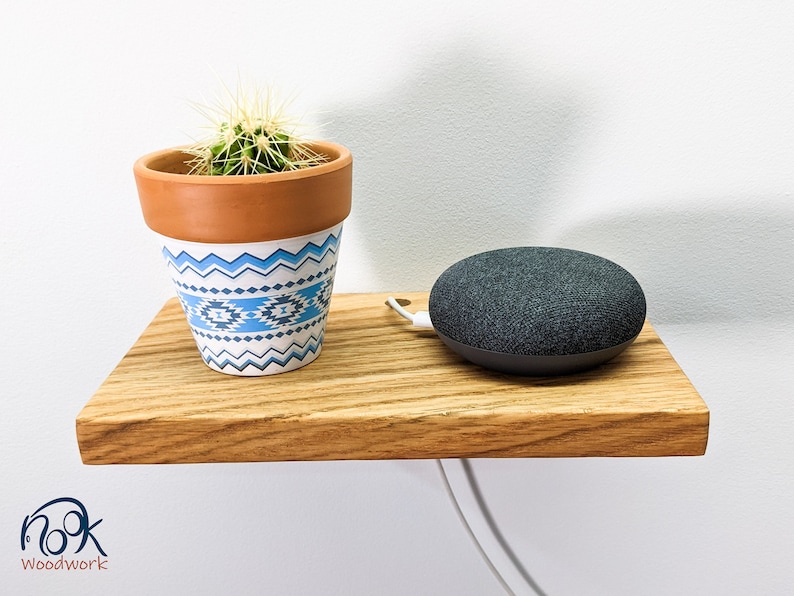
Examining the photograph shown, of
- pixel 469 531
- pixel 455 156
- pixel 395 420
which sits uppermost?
pixel 455 156

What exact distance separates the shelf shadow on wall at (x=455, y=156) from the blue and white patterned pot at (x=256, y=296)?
12 centimetres

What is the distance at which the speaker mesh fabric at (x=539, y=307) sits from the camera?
401 millimetres

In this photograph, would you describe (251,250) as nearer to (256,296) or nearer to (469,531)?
(256,296)

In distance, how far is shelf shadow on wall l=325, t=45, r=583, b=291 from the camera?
1.71 feet

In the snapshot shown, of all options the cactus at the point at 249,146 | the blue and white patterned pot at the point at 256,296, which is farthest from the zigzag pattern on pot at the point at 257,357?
the cactus at the point at 249,146

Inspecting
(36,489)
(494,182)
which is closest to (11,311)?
(36,489)

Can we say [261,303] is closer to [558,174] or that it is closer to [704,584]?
[558,174]

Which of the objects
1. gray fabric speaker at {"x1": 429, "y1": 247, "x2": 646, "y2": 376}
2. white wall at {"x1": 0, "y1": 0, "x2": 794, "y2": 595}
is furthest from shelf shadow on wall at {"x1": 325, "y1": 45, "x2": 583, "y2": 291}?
gray fabric speaker at {"x1": 429, "y1": 247, "x2": 646, "y2": 376}

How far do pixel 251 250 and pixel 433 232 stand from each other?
0.20 metres

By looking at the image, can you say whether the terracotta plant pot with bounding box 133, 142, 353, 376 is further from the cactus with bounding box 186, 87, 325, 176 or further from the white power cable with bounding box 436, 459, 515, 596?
the white power cable with bounding box 436, 459, 515, 596

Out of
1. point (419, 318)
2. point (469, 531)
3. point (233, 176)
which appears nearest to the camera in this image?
point (233, 176)

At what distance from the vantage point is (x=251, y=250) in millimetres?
393

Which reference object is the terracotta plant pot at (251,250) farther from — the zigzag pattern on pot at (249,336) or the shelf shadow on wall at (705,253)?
the shelf shadow on wall at (705,253)

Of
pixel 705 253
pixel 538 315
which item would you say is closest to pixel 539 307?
pixel 538 315
